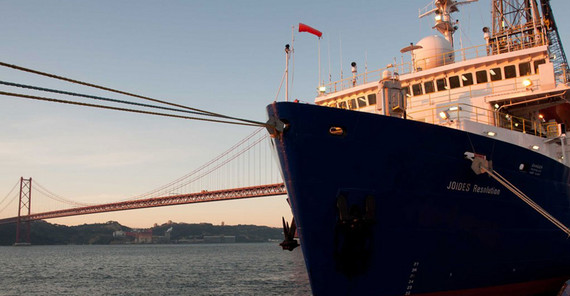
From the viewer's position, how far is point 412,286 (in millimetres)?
10664

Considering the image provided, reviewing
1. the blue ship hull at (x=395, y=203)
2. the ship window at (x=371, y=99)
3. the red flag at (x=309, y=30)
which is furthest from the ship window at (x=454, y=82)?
the red flag at (x=309, y=30)

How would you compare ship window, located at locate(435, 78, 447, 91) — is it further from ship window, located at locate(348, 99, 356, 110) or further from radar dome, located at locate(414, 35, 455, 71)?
ship window, located at locate(348, 99, 356, 110)

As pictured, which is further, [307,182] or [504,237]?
[504,237]

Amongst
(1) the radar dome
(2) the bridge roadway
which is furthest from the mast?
(2) the bridge roadway

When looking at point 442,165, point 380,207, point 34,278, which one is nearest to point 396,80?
point 442,165

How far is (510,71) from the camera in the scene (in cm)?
→ 1571

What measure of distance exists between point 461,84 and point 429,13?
8.51m

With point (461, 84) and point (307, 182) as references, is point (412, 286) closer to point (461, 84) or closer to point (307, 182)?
point (307, 182)

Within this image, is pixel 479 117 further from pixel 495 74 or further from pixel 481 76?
pixel 495 74

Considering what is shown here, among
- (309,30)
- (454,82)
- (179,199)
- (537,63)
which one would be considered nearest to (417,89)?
(454,82)

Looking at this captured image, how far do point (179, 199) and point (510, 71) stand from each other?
252 feet

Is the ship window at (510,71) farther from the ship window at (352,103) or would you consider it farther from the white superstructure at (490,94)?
the ship window at (352,103)

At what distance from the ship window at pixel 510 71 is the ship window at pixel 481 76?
65cm

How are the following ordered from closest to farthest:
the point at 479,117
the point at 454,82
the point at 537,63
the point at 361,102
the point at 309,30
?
the point at 309,30 → the point at 479,117 → the point at 537,63 → the point at 454,82 → the point at 361,102
